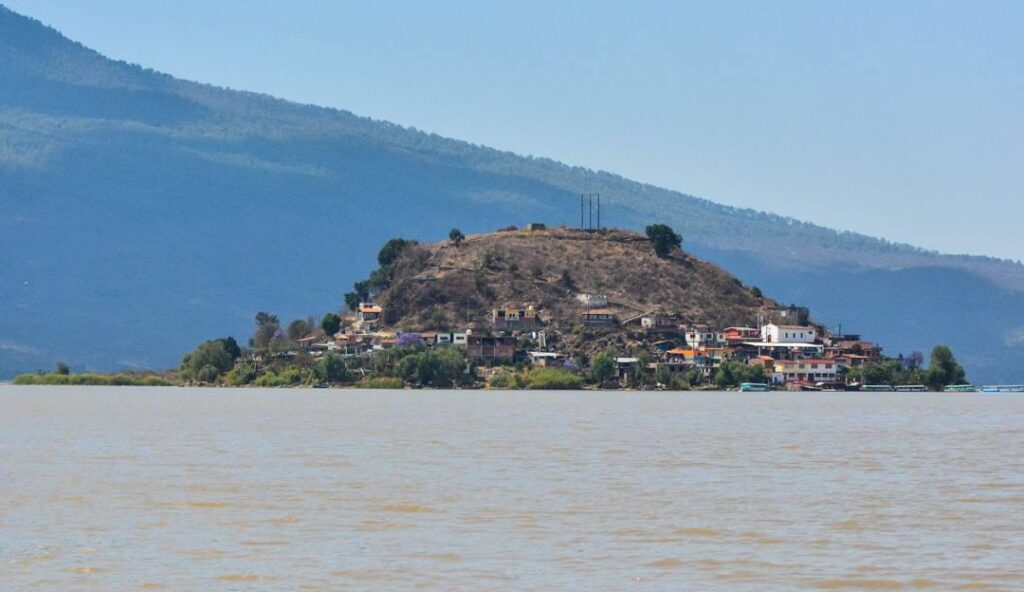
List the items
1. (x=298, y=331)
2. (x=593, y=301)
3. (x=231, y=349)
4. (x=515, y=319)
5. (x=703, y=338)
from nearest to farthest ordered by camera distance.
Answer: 1. (x=703, y=338)
2. (x=515, y=319)
3. (x=231, y=349)
4. (x=593, y=301)
5. (x=298, y=331)

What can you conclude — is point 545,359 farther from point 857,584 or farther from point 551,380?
point 857,584

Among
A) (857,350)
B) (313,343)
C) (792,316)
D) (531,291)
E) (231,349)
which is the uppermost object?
(531,291)

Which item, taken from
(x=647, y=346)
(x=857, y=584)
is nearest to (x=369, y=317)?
(x=647, y=346)

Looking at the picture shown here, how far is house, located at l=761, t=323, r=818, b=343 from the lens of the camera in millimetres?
181125

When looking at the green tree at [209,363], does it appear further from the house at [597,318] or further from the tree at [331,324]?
the house at [597,318]

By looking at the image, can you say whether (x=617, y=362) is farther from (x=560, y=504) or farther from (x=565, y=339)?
(x=560, y=504)

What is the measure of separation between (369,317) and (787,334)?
4126cm

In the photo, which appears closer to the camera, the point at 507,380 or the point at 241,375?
the point at 507,380

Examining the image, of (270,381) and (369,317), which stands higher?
(369,317)

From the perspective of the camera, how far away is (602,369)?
6324 inches

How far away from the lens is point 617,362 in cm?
16500

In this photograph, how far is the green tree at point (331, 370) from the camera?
16575 centimetres

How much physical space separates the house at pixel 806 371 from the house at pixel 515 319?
2349 centimetres

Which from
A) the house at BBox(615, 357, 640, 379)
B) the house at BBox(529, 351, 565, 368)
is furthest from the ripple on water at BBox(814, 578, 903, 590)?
the house at BBox(529, 351, 565, 368)
